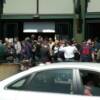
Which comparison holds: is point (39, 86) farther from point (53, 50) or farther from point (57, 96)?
point (53, 50)

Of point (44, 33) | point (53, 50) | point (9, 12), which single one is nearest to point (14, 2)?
point (9, 12)

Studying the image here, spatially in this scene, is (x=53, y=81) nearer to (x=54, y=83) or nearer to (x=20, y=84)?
(x=54, y=83)

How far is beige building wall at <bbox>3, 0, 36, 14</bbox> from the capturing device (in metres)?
28.1

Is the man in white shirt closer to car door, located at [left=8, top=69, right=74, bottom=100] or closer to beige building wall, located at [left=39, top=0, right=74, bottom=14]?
beige building wall, located at [left=39, top=0, right=74, bottom=14]

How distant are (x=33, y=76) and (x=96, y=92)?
1.14 m

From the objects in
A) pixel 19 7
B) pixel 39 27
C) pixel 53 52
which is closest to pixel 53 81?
pixel 53 52

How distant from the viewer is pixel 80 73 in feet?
27.0

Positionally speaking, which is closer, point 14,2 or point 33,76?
point 33,76

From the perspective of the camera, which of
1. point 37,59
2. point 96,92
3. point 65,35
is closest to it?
point 96,92

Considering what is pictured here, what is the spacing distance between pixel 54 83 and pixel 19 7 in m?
20.1

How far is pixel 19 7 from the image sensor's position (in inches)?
1110

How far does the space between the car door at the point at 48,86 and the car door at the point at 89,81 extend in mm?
148

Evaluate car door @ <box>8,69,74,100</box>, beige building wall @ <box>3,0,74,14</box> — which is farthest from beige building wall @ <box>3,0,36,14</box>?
car door @ <box>8,69,74,100</box>

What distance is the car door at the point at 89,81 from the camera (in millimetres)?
8094
